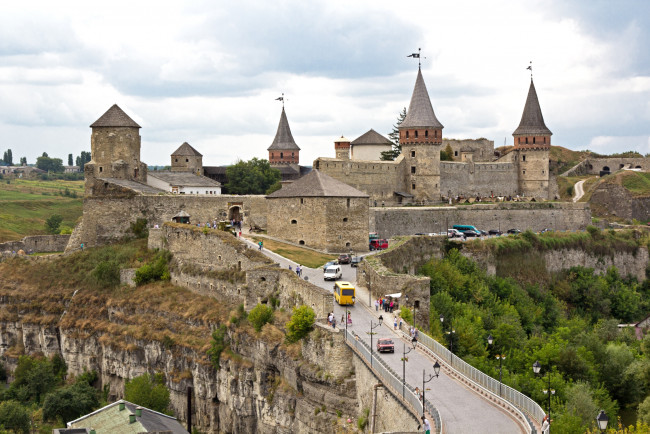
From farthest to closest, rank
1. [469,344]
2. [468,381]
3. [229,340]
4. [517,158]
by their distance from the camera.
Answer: [517,158], [229,340], [469,344], [468,381]

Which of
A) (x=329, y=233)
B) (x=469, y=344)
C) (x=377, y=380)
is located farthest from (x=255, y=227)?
(x=377, y=380)

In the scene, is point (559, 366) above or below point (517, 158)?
below

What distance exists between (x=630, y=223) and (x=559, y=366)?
56493 millimetres

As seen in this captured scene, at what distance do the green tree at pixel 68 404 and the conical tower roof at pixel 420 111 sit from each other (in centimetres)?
4344

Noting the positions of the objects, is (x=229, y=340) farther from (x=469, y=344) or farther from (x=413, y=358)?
(x=413, y=358)

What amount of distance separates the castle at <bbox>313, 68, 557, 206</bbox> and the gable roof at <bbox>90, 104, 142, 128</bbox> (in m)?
17.4

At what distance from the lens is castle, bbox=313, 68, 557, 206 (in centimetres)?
8294

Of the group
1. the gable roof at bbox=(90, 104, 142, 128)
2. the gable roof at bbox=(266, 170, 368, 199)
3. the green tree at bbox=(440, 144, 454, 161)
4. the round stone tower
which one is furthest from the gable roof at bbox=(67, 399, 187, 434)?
the green tree at bbox=(440, 144, 454, 161)

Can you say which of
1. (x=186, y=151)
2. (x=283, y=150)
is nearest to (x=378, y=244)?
(x=186, y=151)

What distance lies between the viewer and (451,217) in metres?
81.7

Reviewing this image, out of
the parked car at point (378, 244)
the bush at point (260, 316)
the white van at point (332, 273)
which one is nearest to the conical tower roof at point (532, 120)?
the parked car at point (378, 244)

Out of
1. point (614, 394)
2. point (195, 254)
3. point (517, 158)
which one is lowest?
point (614, 394)

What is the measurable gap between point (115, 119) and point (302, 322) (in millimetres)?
37760

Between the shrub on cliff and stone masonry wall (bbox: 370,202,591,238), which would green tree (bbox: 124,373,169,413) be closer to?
→ the shrub on cliff
